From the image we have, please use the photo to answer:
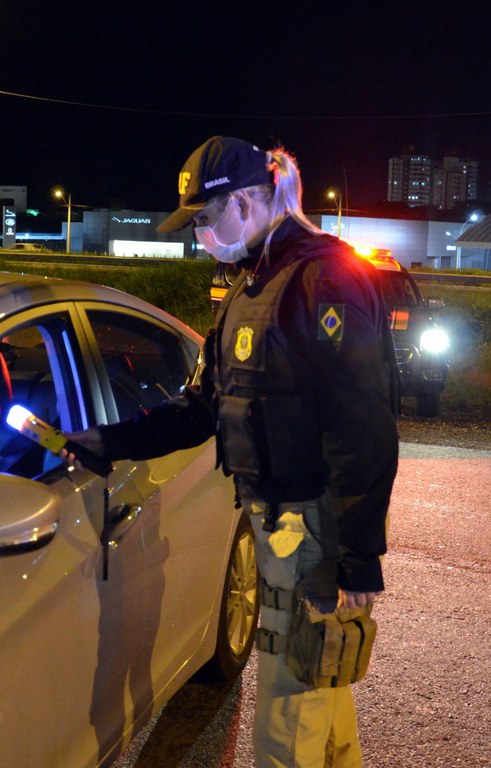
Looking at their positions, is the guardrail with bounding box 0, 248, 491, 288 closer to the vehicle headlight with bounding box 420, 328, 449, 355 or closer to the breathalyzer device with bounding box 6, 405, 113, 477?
the vehicle headlight with bounding box 420, 328, 449, 355

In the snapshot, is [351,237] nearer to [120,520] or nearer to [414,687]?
[414,687]

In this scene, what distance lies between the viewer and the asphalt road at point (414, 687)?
3.61m

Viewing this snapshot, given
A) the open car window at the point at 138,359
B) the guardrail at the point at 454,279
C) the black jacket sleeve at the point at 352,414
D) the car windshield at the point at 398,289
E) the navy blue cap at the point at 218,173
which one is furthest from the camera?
the guardrail at the point at 454,279

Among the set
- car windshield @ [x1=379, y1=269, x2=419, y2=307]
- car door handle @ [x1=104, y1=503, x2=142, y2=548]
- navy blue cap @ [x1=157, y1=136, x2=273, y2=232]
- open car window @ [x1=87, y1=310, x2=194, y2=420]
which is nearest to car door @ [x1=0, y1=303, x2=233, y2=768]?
car door handle @ [x1=104, y1=503, x2=142, y2=548]

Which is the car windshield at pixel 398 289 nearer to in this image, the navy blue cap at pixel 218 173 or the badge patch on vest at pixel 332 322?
the navy blue cap at pixel 218 173

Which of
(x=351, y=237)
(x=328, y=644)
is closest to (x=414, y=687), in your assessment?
(x=328, y=644)

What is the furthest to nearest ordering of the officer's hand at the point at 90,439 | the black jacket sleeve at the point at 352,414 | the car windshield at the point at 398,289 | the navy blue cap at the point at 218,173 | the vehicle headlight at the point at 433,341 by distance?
the car windshield at the point at 398,289
the vehicle headlight at the point at 433,341
the officer's hand at the point at 90,439
the navy blue cap at the point at 218,173
the black jacket sleeve at the point at 352,414

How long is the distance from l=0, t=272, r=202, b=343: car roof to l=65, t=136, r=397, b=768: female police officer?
1.78 feet

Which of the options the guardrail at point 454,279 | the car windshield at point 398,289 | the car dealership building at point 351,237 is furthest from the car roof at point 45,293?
the car dealership building at point 351,237

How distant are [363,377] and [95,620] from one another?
3.22 ft

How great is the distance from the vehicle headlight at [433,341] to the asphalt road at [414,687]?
446 cm

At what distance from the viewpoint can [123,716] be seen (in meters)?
2.83

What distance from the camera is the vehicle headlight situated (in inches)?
424

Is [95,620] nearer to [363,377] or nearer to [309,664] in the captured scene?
[309,664]
